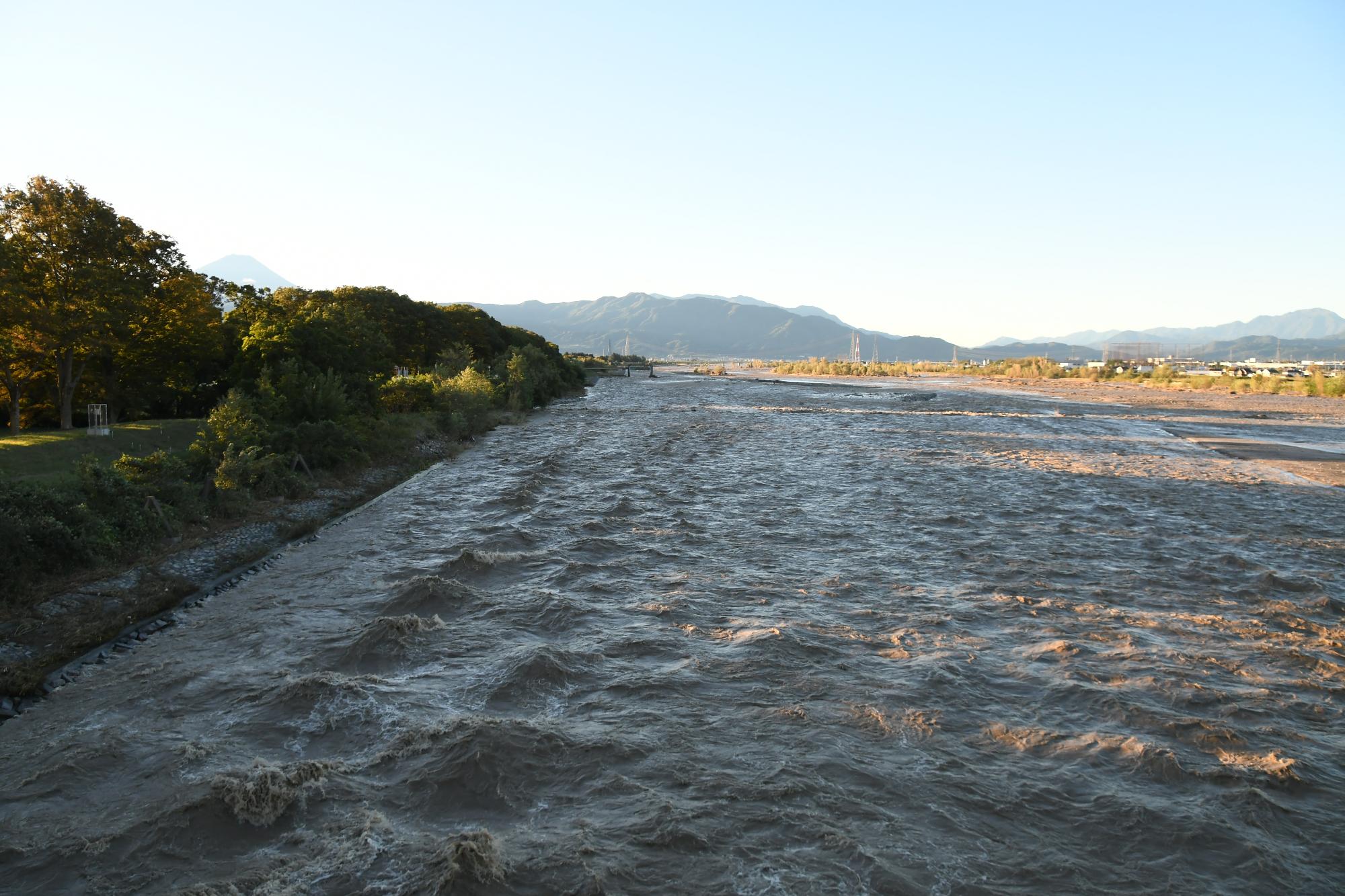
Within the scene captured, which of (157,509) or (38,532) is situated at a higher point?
(38,532)

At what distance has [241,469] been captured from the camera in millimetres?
19359

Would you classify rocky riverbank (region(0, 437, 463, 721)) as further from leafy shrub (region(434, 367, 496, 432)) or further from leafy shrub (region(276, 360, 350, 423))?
leafy shrub (region(434, 367, 496, 432))

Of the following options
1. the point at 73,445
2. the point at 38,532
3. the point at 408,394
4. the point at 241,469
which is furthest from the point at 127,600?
the point at 408,394

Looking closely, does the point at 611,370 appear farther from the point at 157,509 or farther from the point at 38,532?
the point at 38,532

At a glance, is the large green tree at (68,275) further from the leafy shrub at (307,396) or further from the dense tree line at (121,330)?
the leafy shrub at (307,396)

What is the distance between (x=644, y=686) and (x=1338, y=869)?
661 centimetres

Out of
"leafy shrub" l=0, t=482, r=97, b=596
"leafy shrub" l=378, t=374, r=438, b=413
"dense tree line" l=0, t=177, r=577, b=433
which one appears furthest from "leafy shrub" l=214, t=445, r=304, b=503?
"leafy shrub" l=378, t=374, r=438, b=413

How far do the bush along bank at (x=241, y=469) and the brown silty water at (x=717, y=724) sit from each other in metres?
1.55

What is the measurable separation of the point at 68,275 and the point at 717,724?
30418mm

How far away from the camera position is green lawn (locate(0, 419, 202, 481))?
18297mm

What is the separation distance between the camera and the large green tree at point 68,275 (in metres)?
26.2

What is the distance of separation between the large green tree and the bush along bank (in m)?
4.26

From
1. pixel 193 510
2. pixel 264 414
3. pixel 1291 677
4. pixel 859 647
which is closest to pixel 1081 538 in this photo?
pixel 1291 677

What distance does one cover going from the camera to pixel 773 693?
9508 mm
